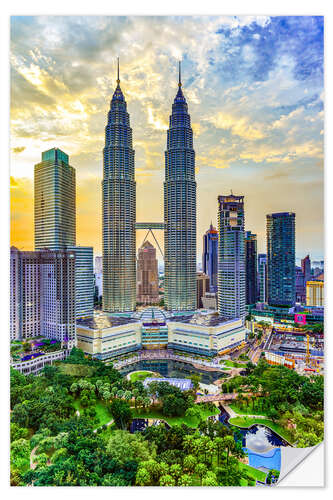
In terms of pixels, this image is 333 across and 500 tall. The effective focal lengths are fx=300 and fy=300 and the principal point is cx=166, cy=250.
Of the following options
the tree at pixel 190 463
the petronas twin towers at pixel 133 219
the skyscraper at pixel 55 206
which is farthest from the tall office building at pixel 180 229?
the tree at pixel 190 463

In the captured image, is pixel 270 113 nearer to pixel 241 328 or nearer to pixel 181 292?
pixel 241 328

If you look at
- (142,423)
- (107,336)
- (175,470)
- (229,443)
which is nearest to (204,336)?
(107,336)

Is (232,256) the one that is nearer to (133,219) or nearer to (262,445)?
(133,219)

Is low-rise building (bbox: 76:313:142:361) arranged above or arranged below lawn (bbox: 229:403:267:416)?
above

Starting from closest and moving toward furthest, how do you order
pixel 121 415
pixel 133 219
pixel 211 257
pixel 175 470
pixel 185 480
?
pixel 185 480 → pixel 175 470 → pixel 121 415 → pixel 133 219 → pixel 211 257

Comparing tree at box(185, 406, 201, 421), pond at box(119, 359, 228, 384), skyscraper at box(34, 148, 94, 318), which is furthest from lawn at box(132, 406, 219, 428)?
skyscraper at box(34, 148, 94, 318)

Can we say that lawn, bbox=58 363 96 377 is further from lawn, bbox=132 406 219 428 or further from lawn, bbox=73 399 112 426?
lawn, bbox=132 406 219 428
